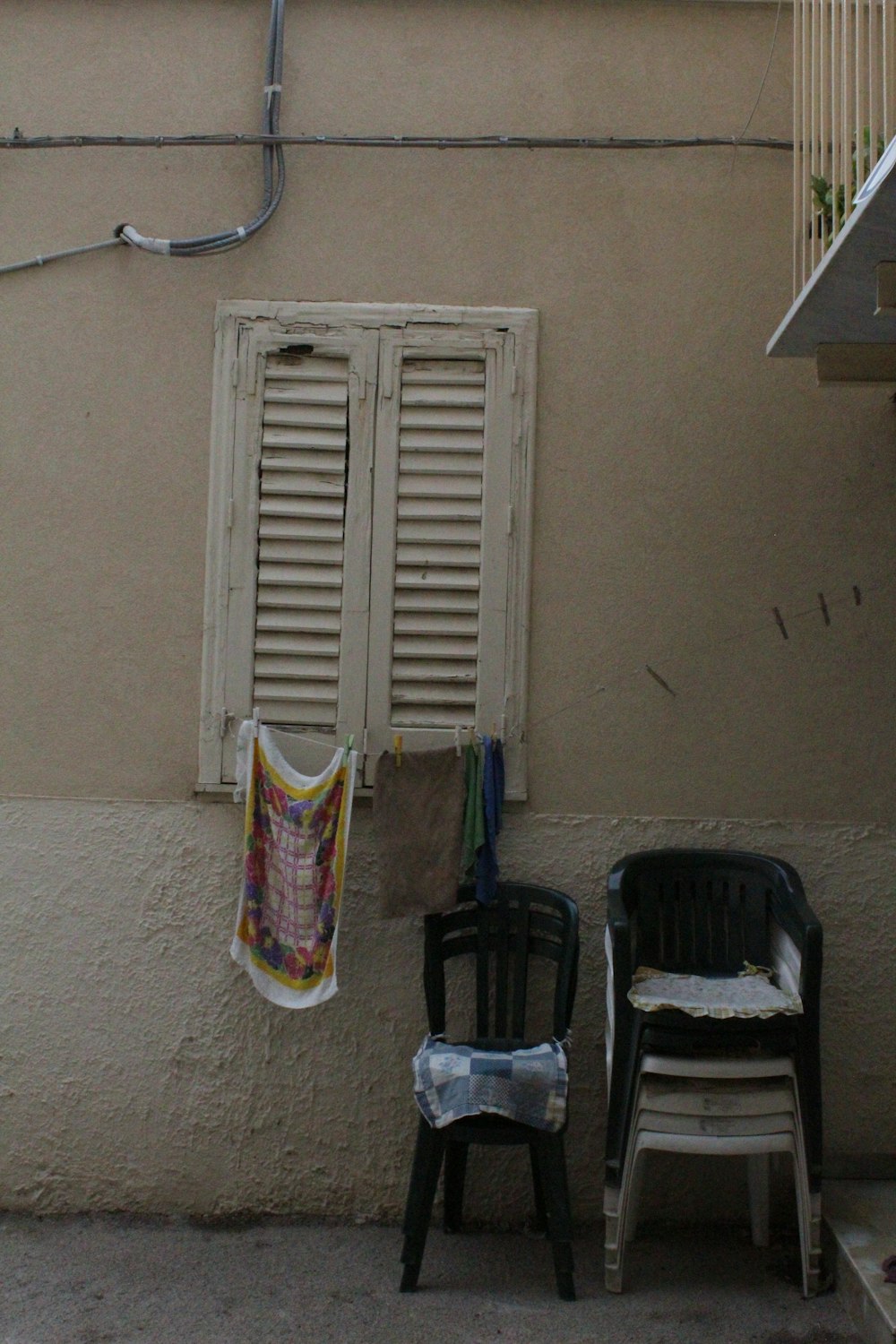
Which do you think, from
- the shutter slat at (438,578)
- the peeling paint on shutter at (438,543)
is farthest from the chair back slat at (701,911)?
the shutter slat at (438,578)

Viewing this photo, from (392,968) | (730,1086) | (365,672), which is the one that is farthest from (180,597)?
(730,1086)

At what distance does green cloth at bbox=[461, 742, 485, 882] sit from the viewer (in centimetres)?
394

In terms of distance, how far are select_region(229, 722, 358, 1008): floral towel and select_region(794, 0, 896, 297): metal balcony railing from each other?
218 cm

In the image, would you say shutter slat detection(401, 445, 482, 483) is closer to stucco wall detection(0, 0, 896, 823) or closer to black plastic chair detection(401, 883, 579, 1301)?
stucco wall detection(0, 0, 896, 823)

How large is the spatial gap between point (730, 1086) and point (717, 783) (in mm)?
1018

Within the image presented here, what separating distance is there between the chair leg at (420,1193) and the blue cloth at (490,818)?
0.74 meters

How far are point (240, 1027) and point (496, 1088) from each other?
103cm

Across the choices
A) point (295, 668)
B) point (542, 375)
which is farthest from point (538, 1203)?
point (542, 375)

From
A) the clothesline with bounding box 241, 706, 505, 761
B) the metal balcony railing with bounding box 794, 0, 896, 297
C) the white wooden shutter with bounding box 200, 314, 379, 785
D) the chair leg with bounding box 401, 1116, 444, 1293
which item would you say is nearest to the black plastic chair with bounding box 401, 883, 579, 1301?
the chair leg with bounding box 401, 1116, 444, 1293

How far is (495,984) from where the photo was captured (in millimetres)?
Answer: 3957

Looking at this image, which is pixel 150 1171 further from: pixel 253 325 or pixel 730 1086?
pixel 253 325

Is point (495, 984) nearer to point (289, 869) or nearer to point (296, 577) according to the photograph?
point (289, 869)

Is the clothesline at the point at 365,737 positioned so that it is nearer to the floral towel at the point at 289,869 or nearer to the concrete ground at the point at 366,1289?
the floral towel at the point at 289,869

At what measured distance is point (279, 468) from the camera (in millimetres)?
4090
